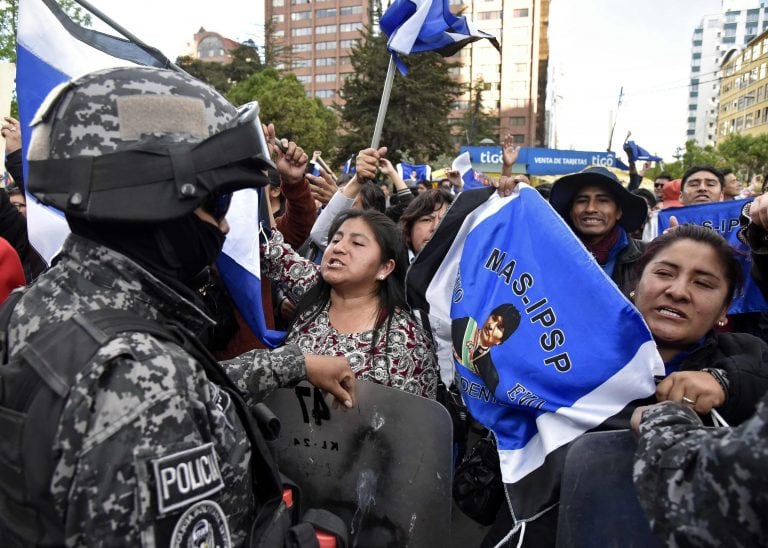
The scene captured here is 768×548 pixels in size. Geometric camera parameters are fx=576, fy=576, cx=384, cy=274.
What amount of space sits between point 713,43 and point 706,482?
192 metres

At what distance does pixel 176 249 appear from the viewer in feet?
4.11

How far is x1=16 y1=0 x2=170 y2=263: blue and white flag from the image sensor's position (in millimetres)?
2793

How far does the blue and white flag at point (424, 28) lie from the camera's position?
4.28 m

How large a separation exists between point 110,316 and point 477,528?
10.3 ft

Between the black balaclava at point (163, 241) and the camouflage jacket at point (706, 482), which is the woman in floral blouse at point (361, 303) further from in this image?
the camouflage jacket at point (706, 482)

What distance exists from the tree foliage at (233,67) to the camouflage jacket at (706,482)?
6053 centimetres

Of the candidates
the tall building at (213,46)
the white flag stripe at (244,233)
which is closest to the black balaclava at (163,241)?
the white flag stripe at (244,233)

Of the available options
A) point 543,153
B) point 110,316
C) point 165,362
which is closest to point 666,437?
point 165,362

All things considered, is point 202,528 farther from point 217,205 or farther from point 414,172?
point 414,172

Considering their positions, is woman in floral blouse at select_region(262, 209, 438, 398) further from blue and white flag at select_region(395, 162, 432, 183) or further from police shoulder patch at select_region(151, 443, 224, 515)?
blue and white flag at select_region(395, 162, 432, 183)

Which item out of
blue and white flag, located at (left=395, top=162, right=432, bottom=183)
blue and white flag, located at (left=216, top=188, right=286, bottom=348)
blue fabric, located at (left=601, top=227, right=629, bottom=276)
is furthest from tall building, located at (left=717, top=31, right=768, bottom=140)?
blue and white flag, located at (left=216, top=188, right=286, bottom=348)

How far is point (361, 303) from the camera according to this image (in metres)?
2.73

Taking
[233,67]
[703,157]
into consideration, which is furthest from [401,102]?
[703,157]

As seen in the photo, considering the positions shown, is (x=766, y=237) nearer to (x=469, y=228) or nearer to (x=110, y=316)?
(x=469, y=228)
